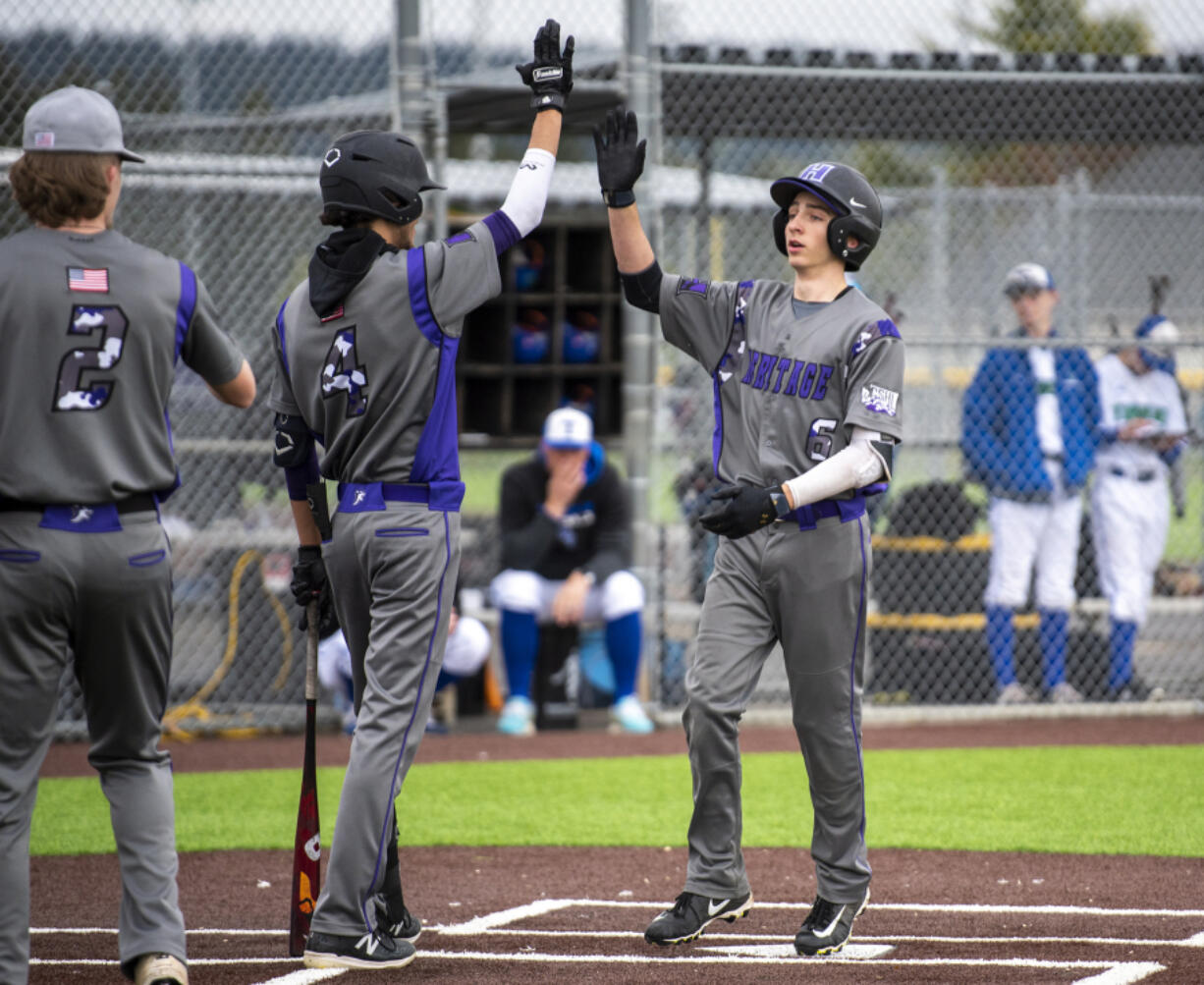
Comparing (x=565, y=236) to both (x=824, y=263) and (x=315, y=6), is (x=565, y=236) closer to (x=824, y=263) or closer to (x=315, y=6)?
(x=315, y=6)

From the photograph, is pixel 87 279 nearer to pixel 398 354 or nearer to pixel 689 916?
pixel 398 354

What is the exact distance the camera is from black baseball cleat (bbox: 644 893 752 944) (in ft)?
13.5

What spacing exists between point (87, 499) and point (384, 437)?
86 centimetres

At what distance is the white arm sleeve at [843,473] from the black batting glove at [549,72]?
116 centimetres

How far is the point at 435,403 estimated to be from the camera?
398cm

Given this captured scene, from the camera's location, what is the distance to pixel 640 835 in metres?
5.99

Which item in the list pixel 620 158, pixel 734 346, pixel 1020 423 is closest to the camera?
pixel 620 158

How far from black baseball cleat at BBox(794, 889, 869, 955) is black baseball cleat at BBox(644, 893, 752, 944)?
19cm

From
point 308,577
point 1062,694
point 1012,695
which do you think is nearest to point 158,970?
point 308,577

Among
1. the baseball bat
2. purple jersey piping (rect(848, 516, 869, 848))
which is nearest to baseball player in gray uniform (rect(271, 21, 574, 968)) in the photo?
the baseball bat

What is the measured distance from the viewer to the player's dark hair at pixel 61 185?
3326mm

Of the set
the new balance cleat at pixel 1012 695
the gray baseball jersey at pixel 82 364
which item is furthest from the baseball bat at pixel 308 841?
the new balance cleat at pixel 1012 695

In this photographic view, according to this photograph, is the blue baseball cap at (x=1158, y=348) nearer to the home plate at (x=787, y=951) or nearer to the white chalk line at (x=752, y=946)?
the white chalk line at (x=752, y=946)

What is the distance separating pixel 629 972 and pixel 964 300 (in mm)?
11942
